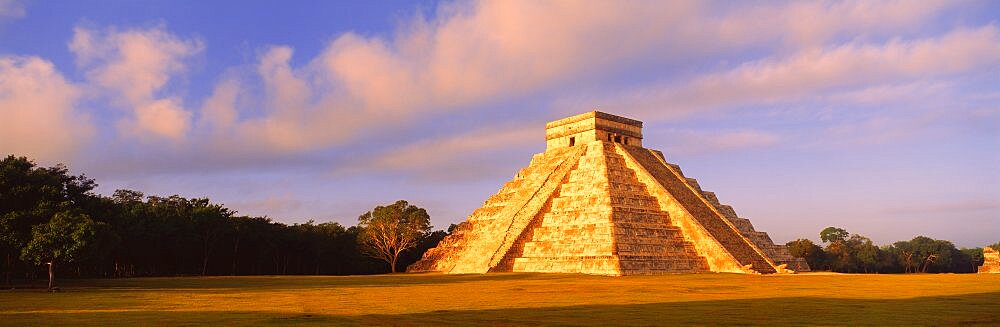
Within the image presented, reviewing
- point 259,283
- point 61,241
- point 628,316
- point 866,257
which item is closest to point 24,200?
point 61,241

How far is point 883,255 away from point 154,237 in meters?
77.8

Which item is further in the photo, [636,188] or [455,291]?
[636,188]

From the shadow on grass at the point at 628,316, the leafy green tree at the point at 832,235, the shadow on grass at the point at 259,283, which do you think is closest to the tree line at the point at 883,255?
the leafy green tree at the point at 832,235

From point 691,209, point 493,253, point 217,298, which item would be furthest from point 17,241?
point 691,209

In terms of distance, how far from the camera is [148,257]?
52250mm

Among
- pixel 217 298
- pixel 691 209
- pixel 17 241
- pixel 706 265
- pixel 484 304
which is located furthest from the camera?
pixel 691 209

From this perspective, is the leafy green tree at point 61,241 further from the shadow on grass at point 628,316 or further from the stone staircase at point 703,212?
the stone staircase at point 703,212

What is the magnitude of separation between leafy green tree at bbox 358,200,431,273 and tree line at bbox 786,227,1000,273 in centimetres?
4081

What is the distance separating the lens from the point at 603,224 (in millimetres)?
40281

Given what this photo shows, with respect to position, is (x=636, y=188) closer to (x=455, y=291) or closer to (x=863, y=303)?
(x=455, y=291)

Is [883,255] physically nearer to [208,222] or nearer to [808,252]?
[808,252]

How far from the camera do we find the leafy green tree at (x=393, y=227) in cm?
5534

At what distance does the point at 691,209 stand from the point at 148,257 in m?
40.0

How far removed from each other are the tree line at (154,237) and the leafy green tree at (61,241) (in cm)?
4
